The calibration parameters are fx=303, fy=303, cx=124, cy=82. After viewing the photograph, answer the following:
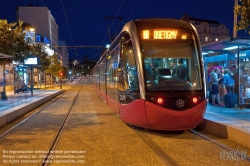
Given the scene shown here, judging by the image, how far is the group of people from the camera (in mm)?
12695

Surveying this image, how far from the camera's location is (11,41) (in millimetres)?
18125

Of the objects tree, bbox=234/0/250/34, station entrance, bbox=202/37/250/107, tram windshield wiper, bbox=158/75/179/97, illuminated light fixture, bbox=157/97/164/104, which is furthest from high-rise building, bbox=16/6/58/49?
tree, bbox=234/0/250/34

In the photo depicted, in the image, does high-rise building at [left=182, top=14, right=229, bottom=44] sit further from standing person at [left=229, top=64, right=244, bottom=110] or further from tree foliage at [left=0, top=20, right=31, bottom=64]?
standing person at [left=229, top=64, right=244, bottom=110]


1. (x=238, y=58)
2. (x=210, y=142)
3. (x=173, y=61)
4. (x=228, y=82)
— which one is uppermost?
(x=238, y=58)

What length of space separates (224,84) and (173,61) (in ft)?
17.1

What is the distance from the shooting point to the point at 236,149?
22.6 ft

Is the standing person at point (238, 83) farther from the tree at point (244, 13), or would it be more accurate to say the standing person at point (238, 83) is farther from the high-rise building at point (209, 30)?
the high-rise building at point (209, 30)

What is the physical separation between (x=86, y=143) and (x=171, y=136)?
2386 millimetres

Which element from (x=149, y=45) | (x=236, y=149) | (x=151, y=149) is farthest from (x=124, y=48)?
(x=236, y=149)

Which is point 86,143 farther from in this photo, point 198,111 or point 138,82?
point 198,111

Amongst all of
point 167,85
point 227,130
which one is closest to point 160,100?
point 167,85

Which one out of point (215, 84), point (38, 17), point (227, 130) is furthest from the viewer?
point (38, 17)

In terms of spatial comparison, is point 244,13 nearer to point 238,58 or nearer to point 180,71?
point 180,71

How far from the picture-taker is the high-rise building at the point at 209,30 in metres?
70.4
